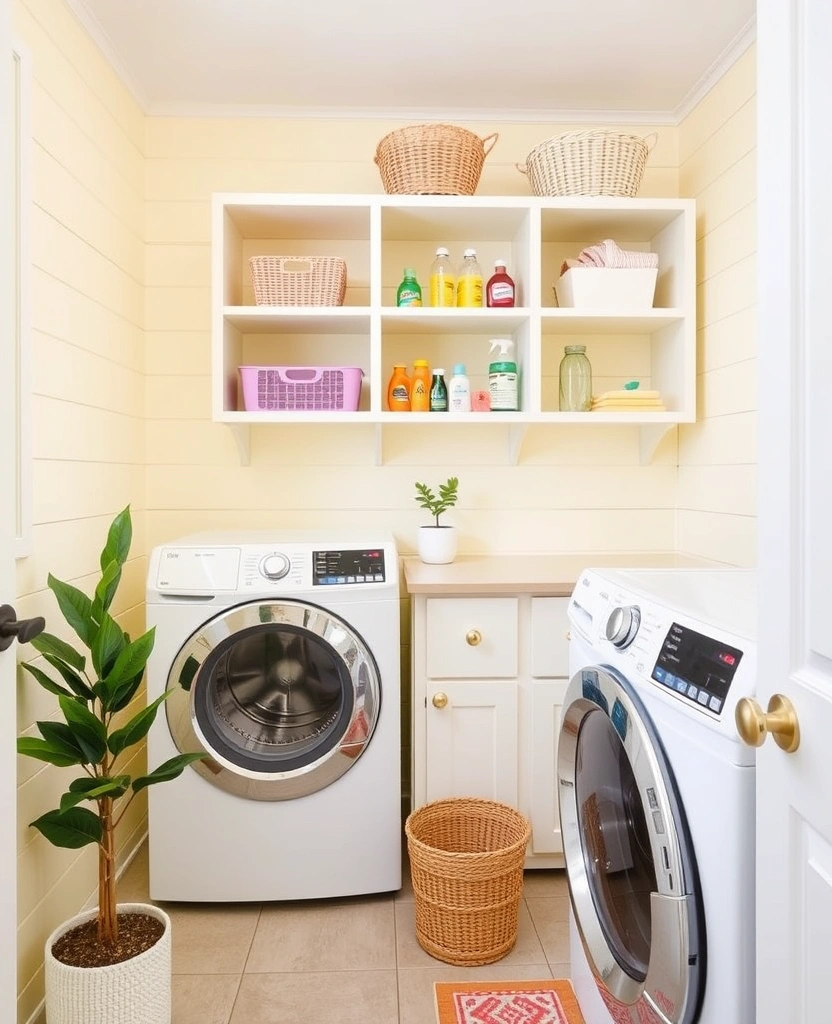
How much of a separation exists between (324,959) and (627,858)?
0.99 metres

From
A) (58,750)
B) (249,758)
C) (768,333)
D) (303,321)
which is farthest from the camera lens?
(303,321)

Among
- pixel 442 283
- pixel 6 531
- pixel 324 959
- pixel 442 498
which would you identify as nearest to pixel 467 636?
pixel 442 498

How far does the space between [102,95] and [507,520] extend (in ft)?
5.96

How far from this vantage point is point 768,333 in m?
0.84

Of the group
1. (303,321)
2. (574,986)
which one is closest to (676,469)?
(303,321)

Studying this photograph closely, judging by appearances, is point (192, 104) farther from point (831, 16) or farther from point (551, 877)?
point (551, 877)

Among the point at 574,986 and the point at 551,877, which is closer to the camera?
the point at 574,986

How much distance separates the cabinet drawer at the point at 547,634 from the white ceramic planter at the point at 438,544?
1.24 ft

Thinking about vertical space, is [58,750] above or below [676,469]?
below

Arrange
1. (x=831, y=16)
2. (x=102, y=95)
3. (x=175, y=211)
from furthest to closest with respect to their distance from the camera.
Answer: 1. (x=175, y=211)
2. (x=102, y=95)
3. (x=831, y=16)

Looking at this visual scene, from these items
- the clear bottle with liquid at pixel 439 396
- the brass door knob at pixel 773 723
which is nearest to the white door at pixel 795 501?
the brass door knob at pixel 773 723

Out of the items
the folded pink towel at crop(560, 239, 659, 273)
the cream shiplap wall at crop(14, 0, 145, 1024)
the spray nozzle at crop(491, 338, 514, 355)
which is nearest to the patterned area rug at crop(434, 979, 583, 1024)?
the cream shiplap wall at crop(14, 0, 145, 1024)

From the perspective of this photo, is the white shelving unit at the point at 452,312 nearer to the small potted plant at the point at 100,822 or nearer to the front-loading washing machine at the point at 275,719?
the front-loading washing machine at the point at 275,719

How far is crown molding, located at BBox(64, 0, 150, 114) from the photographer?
2002 millimetres
